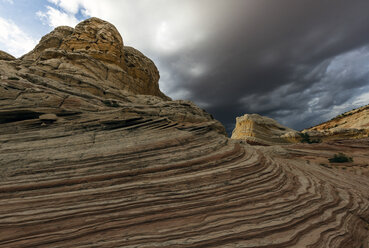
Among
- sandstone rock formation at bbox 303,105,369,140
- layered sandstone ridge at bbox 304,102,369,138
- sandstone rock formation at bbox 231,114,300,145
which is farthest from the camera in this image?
sandstone rock formation at bbox 231,114,300,145

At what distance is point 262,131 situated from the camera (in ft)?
133

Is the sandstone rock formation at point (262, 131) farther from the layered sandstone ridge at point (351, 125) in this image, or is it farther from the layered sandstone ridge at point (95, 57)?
the layered sandstone ridge at point (95, 57)

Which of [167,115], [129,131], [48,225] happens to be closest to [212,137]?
[167,115]

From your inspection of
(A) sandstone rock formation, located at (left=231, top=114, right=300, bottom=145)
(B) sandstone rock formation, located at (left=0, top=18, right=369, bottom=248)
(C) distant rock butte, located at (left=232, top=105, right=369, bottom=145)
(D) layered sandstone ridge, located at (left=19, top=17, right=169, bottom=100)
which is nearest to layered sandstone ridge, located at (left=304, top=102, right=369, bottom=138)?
(C) distant rock butte, located at (left=232, top=105, right=369, bottom=145)

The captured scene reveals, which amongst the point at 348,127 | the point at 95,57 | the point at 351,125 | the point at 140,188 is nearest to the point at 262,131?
the point at 348,127

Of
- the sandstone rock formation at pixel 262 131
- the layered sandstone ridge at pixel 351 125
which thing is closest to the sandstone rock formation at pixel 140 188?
the sandstone rock formation at pixel 262 131

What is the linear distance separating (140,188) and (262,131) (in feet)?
132

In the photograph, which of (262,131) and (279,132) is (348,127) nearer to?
(279,132)

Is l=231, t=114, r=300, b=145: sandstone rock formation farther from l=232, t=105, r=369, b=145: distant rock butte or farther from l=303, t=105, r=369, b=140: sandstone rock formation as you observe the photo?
l=303, t=105, r=369, b=140: sandstone rock formation

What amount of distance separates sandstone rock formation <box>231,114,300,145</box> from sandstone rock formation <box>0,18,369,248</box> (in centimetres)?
2315

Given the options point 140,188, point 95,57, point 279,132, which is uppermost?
point 95,57

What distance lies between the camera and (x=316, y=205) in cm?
714

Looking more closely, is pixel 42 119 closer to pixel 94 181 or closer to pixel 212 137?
pixel 94 181

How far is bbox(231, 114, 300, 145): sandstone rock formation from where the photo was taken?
36434 millimetres
